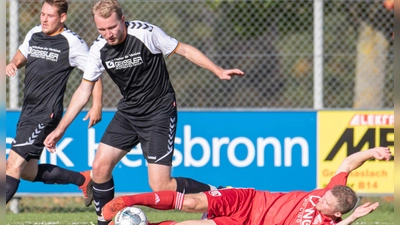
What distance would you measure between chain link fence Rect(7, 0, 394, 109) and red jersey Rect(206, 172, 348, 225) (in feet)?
18.0

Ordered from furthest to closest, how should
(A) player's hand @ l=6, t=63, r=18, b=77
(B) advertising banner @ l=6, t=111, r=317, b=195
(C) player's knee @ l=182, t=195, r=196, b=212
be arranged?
(B) advertising banner @ l=6, t=111, r=317, b=195 → (A) player's hand @ l=6, t=63, r=18, b=77 → (C) player's knee @ l=182, t=195, r=196, b=212

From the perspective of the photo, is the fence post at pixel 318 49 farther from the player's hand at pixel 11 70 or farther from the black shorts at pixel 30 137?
the player's hand at pixel 11 70

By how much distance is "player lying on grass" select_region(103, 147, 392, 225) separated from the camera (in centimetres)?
500

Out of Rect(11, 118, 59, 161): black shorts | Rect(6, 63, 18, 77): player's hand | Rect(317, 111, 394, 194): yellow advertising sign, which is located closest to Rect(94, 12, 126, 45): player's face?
Rect(6, 63, 18, 77): player's hand

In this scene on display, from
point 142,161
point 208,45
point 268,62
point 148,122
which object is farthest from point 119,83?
point 268,62

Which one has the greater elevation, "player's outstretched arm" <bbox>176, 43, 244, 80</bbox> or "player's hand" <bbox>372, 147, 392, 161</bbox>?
"player's outstretched arm" <bbox>176, 43, 244, 80</bbox>

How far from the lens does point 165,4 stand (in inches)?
571

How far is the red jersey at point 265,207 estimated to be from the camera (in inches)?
207

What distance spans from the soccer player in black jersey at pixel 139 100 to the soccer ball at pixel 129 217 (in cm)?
58

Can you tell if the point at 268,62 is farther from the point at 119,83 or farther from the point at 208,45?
the point at 119,83

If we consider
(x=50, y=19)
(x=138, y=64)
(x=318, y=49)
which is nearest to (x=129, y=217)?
(x=138, y=64)

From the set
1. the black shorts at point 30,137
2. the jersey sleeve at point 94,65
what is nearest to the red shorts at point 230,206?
the jersey sleeve at point 94,65

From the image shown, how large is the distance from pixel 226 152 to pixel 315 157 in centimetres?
125

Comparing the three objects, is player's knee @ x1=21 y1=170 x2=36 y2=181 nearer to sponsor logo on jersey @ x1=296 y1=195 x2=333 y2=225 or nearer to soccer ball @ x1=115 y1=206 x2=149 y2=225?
soccer ball @ x1=115 y1=206 x2=149 y2=225
